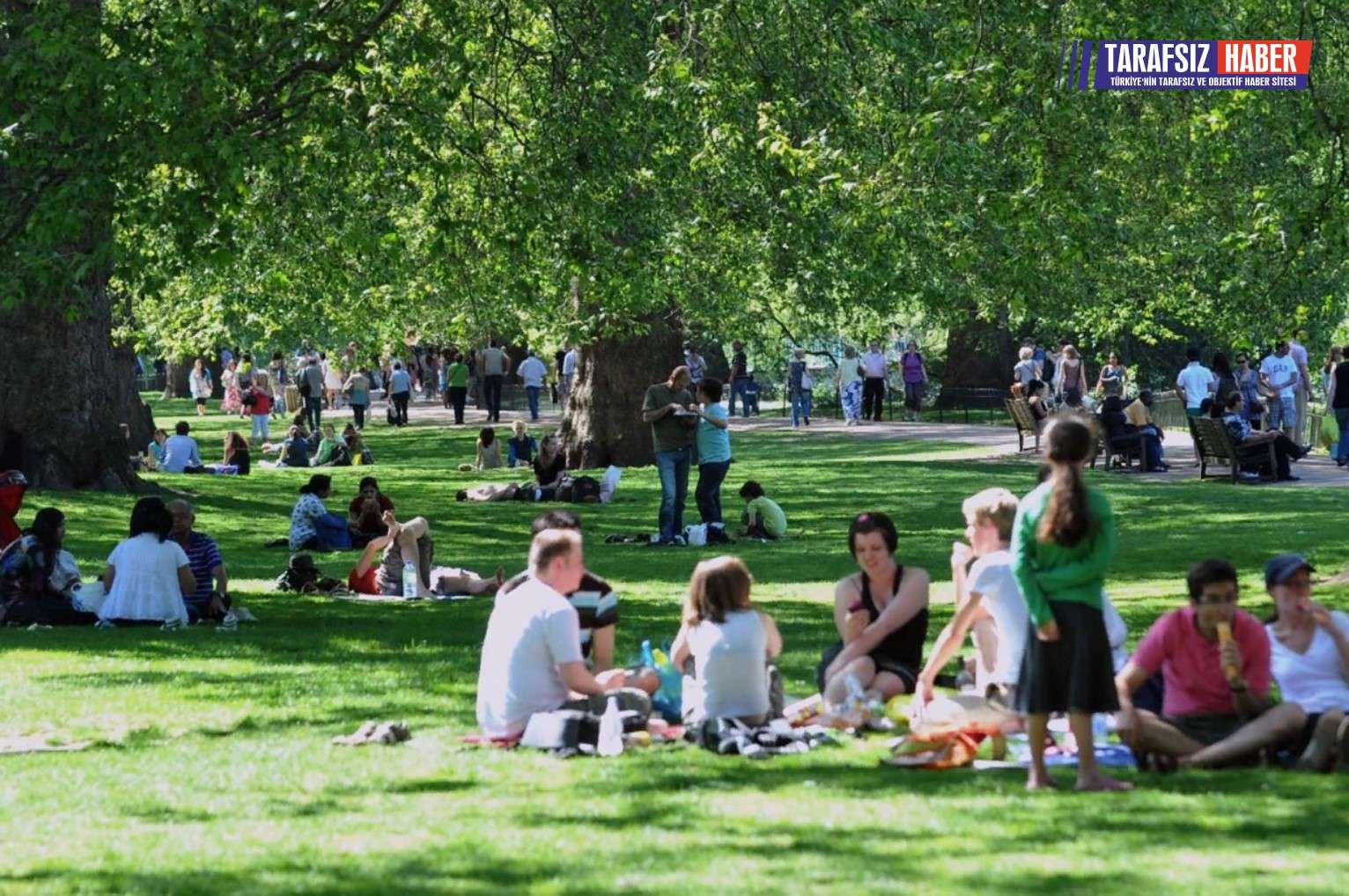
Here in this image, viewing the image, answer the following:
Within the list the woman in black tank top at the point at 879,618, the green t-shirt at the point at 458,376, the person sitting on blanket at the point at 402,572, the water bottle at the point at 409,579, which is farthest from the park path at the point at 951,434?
the woman in black tank top at the point at 879,618

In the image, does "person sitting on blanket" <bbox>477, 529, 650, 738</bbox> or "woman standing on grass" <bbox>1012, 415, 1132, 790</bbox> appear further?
"person sitting on blanket" <bbox>477, 529, 650, 738</bbox>

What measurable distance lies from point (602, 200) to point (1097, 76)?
208 inches

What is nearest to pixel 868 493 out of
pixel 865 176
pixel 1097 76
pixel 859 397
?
pixel 1097 76

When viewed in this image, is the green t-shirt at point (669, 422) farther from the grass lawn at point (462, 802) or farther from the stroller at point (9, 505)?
the stroller at point (9, 505)

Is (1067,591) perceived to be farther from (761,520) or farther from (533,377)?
(533,377)

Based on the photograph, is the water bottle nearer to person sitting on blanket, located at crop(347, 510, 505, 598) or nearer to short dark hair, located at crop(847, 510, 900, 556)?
person sitting on blanket, located at crop(347, 510, 505, 598)

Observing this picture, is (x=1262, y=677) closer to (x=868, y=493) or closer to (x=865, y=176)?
(x=865, y=176)

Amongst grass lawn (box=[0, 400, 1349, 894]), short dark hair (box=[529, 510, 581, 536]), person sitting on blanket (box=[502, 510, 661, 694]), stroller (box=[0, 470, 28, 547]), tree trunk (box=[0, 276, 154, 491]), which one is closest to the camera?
grass lawn (box=[0, 400, 1349, 894])

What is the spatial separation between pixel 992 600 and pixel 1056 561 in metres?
1.28

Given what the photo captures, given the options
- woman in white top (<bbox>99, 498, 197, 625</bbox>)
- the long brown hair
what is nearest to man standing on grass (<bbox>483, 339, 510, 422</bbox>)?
Answer: woman in white top (<bbox>99, 498, 197, 625</bbox>)

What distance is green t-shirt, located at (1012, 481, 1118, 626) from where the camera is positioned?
30.2ft

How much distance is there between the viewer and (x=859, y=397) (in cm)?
5053

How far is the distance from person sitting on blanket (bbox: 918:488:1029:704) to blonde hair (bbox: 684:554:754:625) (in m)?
0.94

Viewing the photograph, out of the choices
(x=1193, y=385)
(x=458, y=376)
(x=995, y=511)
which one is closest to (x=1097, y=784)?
(x=995, y=511)
